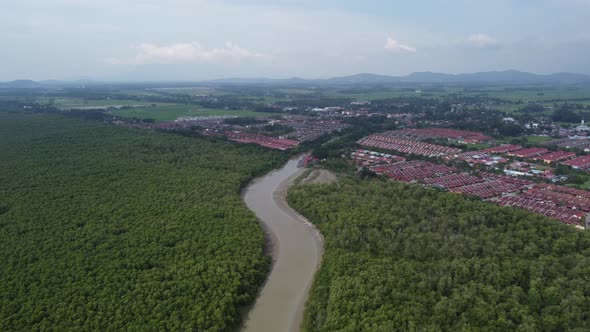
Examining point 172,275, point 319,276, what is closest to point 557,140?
point 319,276

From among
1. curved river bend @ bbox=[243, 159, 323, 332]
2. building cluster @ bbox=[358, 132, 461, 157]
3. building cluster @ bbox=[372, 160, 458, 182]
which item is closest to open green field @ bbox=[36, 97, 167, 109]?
building cluster @ bbox=[358, 132, 461, 157]

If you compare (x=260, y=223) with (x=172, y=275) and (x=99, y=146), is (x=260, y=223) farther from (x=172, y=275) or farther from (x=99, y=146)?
(x=99, y=146)

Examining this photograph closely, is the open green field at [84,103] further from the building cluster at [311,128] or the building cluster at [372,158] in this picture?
the building cluster at [372,158]

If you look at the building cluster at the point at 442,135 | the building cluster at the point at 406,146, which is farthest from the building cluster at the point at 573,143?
the building cluster at the point at 406,146

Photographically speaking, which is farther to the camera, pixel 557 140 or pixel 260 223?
pixel 557 140

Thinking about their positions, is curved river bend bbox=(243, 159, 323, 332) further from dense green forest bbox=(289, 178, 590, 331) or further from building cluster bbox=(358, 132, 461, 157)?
building cluster bbox=(358, 132, 461, 157)

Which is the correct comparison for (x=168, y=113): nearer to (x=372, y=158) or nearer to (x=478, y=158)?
(x=372, y=158)

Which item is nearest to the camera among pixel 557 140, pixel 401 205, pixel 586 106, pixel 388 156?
pixel 401 205
